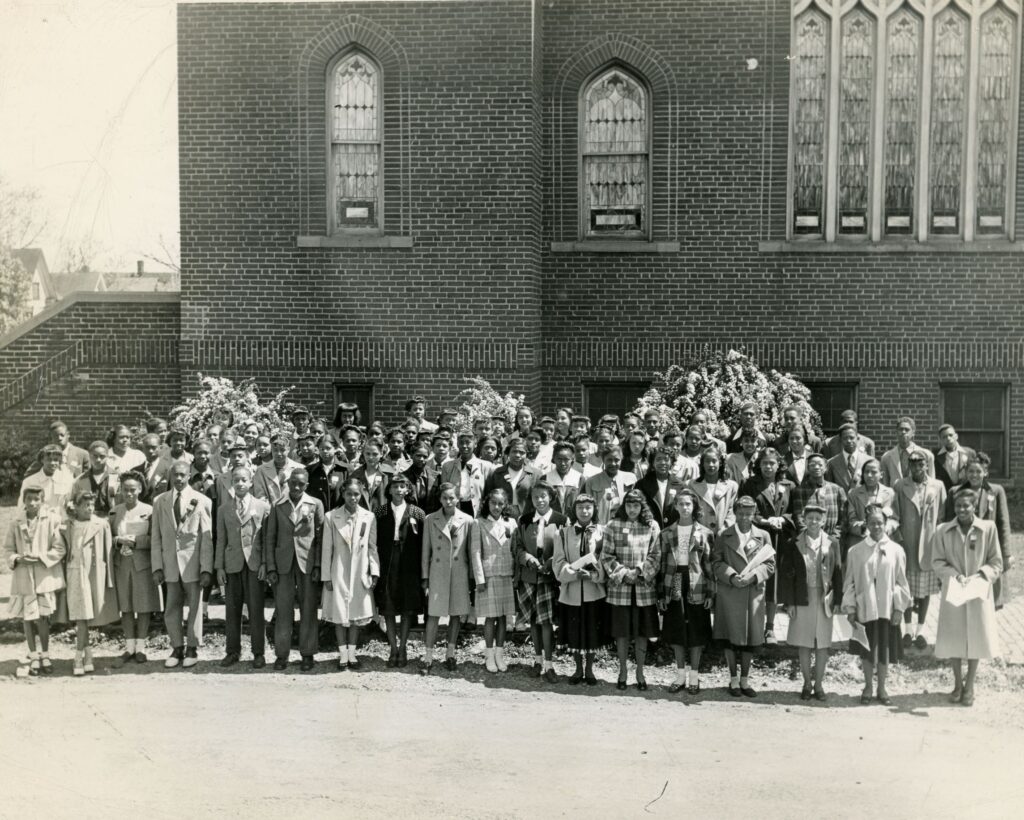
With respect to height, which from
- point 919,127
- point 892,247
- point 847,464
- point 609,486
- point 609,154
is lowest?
point 609,486

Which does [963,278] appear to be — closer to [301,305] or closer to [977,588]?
[977,588]

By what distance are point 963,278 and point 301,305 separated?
8.75 metres

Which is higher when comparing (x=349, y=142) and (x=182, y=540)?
(x=349, y=142)

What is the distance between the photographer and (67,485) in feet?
34.0

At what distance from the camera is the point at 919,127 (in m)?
14.7

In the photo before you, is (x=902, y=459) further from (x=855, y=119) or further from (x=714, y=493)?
(x=855, y=119)

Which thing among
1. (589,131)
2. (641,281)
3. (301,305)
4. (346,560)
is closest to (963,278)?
(641,281)

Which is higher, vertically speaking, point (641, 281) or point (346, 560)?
point (641, 281)

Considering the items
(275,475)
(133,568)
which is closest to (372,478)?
(275,475)

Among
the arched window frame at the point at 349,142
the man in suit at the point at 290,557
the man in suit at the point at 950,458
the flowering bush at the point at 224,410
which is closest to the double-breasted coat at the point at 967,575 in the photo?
the man in suit at the point at 950,458

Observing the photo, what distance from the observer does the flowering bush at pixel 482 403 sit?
515 inches

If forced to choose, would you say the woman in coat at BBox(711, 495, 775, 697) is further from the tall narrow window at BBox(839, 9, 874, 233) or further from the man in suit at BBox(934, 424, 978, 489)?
the tall narrow window at BBox(839, 9, 874, 233)

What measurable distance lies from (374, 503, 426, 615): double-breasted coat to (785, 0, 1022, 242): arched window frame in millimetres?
7927

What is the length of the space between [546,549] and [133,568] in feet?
11.6
